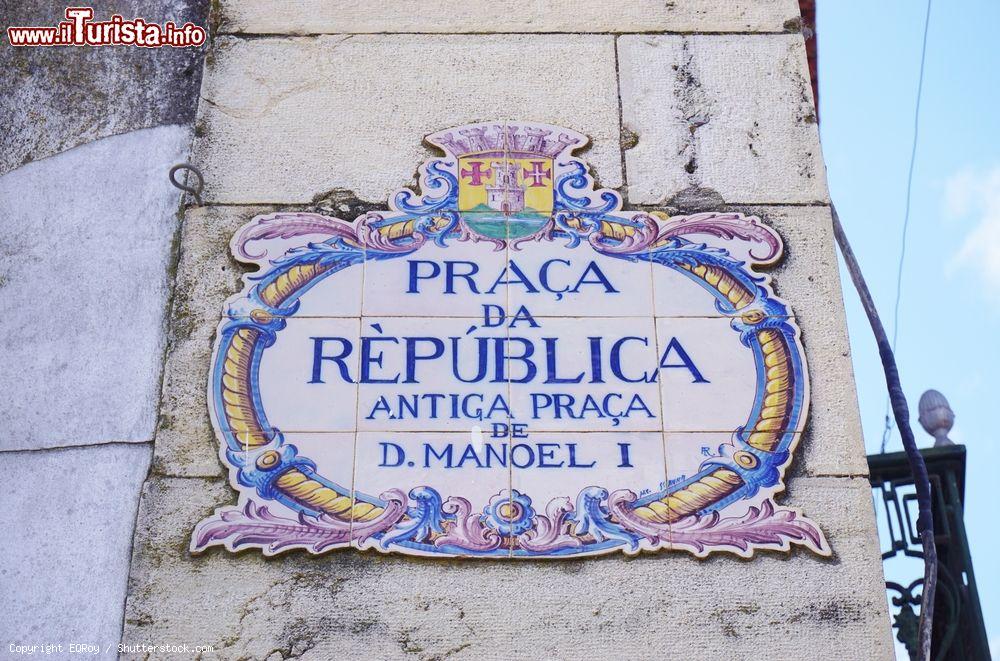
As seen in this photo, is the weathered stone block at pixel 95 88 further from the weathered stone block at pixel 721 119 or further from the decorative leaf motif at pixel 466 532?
the decorative leaf motif at pixel 466 532

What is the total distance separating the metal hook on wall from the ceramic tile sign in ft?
0.83

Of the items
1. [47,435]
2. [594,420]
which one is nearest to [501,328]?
[594,420]

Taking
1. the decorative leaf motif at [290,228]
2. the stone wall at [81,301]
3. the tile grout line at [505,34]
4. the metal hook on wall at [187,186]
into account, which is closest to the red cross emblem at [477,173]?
the decorative leaf motif at [290,228]

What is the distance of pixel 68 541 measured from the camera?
394 cm

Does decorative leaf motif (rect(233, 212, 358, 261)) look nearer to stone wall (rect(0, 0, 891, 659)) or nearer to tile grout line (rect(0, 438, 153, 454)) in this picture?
stone wall (rect(0, 0, 891, 659))

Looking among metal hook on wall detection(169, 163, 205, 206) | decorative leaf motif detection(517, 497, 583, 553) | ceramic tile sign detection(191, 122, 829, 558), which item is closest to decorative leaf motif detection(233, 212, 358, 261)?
ceramic tile sign detection(191, 122, 829, 558)

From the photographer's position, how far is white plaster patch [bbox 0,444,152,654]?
3.81 meters

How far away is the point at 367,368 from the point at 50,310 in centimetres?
111

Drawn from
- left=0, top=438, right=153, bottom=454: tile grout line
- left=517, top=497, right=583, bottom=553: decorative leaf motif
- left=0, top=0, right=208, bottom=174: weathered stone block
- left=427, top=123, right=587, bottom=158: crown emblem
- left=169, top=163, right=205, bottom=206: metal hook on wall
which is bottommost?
left=517, top=497, right=583, bottom=553: decorative leaf motif

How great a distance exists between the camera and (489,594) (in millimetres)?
3818

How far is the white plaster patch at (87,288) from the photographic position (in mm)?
4184

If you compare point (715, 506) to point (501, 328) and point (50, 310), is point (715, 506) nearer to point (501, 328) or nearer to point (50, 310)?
point (501, 328)

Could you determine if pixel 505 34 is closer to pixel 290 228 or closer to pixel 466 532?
pixel 290 228
